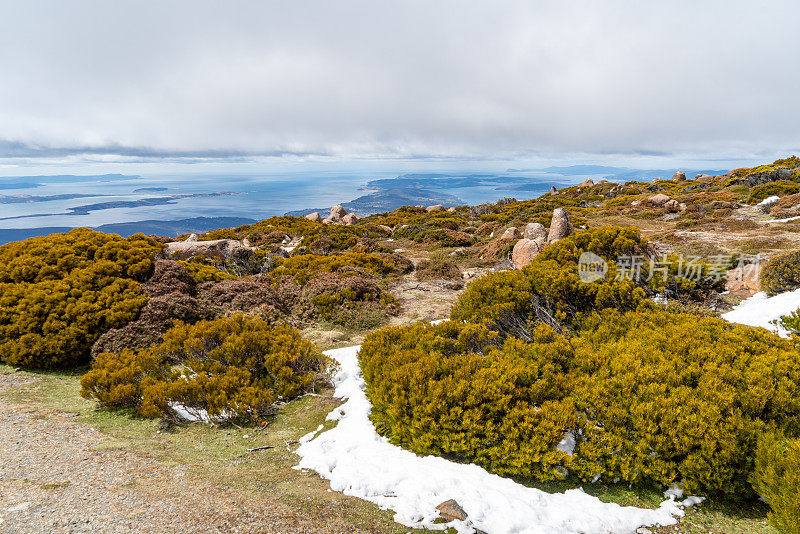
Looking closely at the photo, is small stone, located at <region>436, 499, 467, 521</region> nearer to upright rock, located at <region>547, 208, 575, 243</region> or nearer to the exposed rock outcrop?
the exposed rock outcrop

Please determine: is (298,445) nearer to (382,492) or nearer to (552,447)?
(382,492)

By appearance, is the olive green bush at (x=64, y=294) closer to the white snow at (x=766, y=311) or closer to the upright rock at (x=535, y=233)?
the white snow at (x=766, y=311)

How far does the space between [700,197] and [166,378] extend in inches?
1423

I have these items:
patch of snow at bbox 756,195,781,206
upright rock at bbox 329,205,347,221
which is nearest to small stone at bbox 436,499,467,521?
patch of snow at bbox 756,195,781,206

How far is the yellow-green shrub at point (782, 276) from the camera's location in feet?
29.7

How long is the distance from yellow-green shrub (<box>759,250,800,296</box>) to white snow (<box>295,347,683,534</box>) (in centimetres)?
889

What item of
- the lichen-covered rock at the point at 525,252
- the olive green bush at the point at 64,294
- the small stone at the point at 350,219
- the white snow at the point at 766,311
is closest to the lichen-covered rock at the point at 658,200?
the lichen-covered rock at the point at 525,252

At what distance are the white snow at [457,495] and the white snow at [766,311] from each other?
6.02 metres

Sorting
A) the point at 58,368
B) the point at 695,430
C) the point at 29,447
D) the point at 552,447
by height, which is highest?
the point at 695,430

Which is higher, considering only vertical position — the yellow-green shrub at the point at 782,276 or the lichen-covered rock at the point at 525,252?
the yellow-green shrub at the point at 782,276

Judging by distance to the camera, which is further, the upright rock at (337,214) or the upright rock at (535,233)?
the upright rock at (337,214)

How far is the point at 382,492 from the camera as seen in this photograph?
152 inches

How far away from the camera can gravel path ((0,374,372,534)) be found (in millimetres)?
3135

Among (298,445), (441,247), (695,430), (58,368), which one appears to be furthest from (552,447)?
(441,247)
